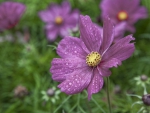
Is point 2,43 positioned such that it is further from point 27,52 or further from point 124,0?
point 124,0

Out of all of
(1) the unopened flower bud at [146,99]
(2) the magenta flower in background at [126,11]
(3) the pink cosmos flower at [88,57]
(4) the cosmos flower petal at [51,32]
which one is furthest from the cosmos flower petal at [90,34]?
(4) the cosmos flower petal at [51,32]

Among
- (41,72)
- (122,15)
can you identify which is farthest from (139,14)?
(41,72)

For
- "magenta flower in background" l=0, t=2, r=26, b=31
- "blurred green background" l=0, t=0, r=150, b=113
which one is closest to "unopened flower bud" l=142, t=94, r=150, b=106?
"blurred green background" l=0, t=0, r=150, b=113

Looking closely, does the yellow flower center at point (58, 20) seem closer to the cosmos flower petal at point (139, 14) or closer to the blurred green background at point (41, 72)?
the blurred green background at point (41, 72)

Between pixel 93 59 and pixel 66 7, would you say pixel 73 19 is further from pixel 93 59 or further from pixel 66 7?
pixel 93 59

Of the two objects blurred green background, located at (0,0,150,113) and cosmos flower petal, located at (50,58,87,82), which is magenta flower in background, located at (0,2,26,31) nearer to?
blurred green background, located at (0,0,150,113)
